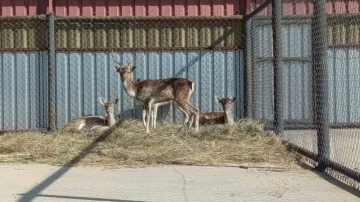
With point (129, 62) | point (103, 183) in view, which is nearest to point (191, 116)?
point (129, 62)

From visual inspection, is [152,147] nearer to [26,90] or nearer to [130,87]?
[130,87]

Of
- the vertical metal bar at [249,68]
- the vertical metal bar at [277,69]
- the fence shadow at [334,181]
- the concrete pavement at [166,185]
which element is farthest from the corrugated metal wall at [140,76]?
the fence shadow at [334,181]

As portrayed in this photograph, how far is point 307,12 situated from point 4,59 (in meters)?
6.43

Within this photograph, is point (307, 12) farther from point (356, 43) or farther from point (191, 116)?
point (191, 116)

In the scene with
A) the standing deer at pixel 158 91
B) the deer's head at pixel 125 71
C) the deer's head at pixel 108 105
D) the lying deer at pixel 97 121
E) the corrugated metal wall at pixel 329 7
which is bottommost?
the lying deer at pixel 97 121

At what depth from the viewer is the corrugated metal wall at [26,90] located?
13.4 meters

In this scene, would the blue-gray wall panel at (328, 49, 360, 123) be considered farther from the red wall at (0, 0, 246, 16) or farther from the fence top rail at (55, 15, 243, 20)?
the red wall at (0, 0, 246, 16)

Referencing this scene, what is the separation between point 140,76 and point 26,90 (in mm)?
2437

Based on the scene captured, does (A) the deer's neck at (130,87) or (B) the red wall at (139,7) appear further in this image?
(B) the red wall at (139,7)

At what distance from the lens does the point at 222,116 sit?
1348 centimetres

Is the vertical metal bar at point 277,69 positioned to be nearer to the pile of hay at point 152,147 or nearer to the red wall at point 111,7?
the pile of hay at point 152,147

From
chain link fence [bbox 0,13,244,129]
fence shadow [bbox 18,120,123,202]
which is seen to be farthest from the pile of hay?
chain link fence [bbox 0,13,244,129]

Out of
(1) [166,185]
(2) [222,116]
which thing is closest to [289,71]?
(2) [222,116]

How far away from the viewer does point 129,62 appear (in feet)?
45.2
